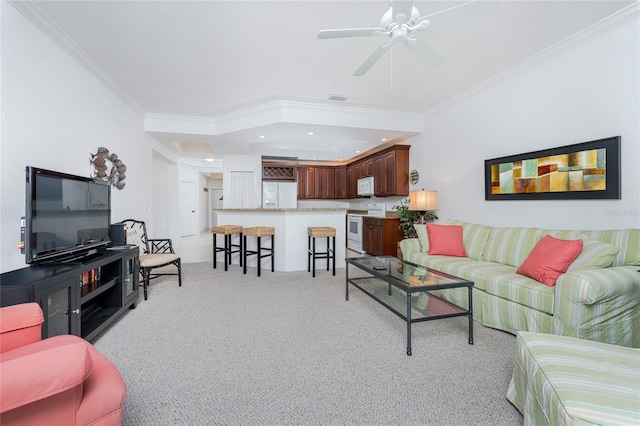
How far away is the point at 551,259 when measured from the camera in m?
2.23

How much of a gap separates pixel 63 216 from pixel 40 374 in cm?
178

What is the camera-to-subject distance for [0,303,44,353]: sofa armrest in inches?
44.9

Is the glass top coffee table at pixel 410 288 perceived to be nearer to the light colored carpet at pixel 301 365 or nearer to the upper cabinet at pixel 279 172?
the light colored carpet at pixel 301 365

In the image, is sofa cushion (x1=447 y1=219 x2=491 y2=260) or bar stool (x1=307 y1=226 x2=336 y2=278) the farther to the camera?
bar stool (x1=307 y1=226 x2=336 y2=278)

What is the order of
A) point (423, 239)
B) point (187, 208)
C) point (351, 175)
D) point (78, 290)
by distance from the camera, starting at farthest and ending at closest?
point (187, 208) < point (351, 175) < point (423, 239) < point (78, 290)

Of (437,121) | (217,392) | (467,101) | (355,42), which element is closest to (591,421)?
(217,392)

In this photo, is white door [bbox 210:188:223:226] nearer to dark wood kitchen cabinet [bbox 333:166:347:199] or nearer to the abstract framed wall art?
dark wood kitchen cabinet [bbox 333:166:347:199]

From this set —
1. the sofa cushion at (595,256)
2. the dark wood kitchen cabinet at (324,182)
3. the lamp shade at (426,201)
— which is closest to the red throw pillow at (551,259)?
the sofa cushion at (595,256)

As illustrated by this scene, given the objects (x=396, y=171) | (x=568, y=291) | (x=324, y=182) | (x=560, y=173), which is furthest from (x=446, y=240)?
(x=324, y=182)

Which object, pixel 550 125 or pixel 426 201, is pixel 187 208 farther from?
pixel 550 125

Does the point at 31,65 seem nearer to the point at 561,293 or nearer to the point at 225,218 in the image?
the point at 225,218

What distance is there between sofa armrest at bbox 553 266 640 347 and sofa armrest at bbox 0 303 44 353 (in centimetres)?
307

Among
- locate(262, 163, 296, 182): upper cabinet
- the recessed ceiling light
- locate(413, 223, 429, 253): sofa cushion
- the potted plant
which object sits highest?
the recessed ceiling light

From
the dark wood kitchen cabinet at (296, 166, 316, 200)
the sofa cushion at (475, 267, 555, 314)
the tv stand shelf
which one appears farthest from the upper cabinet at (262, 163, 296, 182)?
the sofa cushion at (475, 267, 555, 314)
